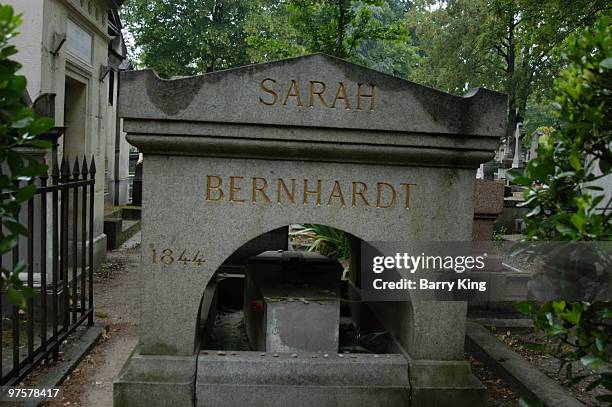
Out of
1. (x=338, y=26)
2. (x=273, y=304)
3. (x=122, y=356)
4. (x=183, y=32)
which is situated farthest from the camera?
(x=183, y=32)

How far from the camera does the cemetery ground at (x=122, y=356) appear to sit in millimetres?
3889

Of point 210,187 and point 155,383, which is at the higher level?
point 210,187

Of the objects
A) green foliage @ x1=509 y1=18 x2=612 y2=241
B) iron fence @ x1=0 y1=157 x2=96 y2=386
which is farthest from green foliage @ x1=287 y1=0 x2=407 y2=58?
green foliage @ x1=509 y1=18 x2=612 y2=241

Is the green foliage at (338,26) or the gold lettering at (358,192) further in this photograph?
the green foliage at (338,26)

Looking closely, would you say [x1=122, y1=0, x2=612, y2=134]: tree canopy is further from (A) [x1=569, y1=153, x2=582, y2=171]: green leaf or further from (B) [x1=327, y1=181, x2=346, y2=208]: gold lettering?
(A) [x1=569, y1=153, x2=582, y2=171]: green leaf

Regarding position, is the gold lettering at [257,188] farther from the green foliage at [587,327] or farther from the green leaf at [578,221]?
the green leaf at [578,221]

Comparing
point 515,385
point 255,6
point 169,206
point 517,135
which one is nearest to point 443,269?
point 515,385

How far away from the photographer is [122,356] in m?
4.65

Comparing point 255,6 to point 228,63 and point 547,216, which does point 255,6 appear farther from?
point 547,216

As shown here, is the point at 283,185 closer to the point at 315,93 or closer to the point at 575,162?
the point at 315,93

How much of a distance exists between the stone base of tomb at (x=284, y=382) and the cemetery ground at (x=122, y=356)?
1.55ft

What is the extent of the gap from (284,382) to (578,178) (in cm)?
201

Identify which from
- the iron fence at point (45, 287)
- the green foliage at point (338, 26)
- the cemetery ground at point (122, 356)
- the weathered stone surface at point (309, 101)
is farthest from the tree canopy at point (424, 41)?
the weathered stone surface at point (309, 101)

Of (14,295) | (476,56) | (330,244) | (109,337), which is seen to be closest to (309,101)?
(14,295)
